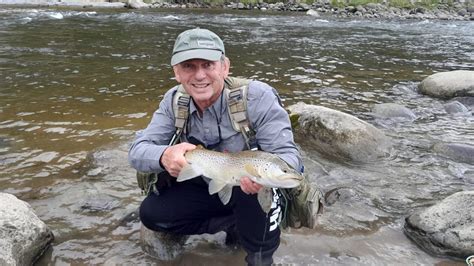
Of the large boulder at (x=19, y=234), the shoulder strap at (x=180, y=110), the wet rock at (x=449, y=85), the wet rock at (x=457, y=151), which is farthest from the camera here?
the wet rock at (x=449, y=85)

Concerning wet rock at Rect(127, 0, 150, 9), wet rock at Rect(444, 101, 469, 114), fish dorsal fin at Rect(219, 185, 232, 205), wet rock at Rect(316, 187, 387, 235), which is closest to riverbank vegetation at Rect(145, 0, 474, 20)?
wet rock at Rect(127, 0, 150, 9)

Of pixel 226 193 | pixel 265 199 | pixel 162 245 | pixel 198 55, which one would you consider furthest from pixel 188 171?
pixel 162 245

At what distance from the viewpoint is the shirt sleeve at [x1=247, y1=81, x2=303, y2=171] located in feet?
10.6

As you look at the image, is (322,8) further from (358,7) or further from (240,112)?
(240,112)

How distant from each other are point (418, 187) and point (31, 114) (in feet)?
22.3

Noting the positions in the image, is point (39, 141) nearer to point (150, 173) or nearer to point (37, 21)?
point (150, 173)

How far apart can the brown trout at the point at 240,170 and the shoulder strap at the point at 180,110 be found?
46cm

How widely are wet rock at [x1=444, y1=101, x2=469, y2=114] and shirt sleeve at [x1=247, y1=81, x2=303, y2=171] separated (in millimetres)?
7217

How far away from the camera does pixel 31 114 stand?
801cm

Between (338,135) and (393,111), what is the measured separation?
2581 millimetres

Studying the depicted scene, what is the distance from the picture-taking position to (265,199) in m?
3.11

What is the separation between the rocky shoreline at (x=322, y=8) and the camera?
36156 millimetres

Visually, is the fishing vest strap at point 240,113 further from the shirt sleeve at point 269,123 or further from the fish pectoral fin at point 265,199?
the fish pectoral fin at point 265,199

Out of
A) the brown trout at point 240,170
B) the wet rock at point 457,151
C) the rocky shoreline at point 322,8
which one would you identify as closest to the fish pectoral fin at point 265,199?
the brown trout at point 240,170
